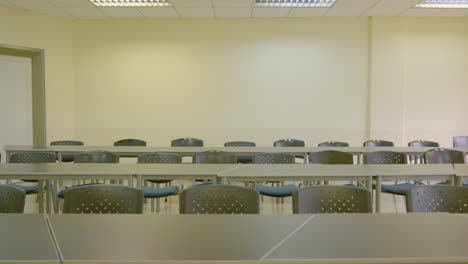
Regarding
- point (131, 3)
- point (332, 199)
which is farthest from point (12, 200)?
point (131, 3)

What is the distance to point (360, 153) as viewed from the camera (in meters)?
4.79

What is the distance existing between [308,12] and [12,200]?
215 inches

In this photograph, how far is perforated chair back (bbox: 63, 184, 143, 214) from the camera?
2117 millimetres

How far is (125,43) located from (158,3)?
1.36m

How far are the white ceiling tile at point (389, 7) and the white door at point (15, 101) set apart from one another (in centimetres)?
622

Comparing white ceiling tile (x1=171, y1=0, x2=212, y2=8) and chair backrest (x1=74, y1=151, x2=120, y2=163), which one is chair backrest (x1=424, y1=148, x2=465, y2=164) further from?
white ceiling tile (x1=171, y1=0, x2=212, y2=8)

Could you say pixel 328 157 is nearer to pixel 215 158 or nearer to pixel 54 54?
pixel 215 158

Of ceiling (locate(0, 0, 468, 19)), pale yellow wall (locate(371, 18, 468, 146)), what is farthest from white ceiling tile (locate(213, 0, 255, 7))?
pale yellow wall (locate(371, 18, 468, 146))

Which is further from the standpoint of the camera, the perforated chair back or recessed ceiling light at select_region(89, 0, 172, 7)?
recessed ceiling light at select_region(89, 0, 172, 7)

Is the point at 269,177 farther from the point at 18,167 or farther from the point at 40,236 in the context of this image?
the point at 18,167

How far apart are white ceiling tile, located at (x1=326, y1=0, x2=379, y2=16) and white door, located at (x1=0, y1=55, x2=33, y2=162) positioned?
5579 millimetres

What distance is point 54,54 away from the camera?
6461mm

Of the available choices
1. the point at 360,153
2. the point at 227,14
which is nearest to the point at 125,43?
the point at 227,14

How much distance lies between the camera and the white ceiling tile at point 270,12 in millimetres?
5965
